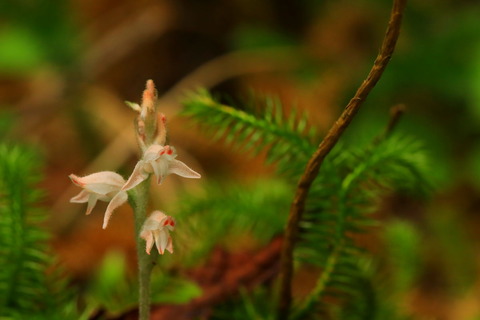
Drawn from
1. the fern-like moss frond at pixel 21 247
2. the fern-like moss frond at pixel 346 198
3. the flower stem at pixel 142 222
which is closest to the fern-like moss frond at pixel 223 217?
the fern-like moss frond at pixel 346 198

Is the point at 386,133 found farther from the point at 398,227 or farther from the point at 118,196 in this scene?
the point at 118,196

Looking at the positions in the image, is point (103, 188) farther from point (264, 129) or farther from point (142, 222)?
point (264, 129)

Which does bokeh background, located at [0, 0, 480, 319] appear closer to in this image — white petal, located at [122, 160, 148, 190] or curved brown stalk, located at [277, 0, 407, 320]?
curved brown stalk, located at [277, 0, 407, 320]

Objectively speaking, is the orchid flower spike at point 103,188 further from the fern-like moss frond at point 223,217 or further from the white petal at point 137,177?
the fern-like moss frond at point 223,217

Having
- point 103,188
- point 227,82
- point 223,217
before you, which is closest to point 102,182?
point 103,188

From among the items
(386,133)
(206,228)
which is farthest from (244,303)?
(386,133)

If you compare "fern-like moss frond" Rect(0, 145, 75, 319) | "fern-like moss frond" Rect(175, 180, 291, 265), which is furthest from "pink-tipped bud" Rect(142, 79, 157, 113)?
"fern-like moss frond" Rect(175, 180, 291, 265)
